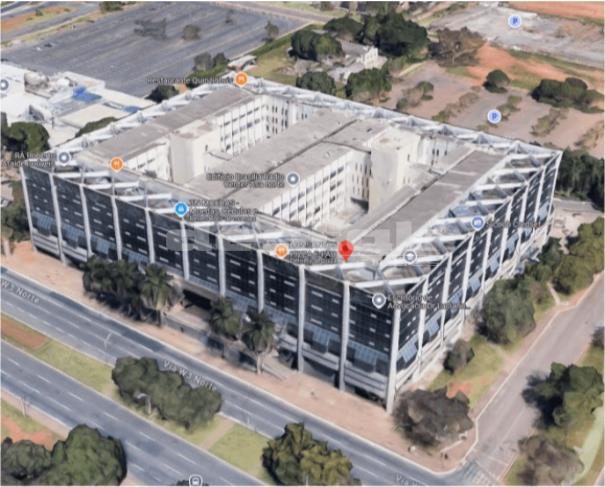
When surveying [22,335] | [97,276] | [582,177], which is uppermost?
[97,276]

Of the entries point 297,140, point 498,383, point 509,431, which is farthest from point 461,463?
point 297,140

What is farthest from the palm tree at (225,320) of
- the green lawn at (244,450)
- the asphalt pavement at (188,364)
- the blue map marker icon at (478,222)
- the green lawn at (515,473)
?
the green lawn at (515,473)

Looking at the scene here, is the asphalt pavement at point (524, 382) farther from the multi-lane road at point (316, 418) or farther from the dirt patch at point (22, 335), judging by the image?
the dirt patch at point (22, 335)

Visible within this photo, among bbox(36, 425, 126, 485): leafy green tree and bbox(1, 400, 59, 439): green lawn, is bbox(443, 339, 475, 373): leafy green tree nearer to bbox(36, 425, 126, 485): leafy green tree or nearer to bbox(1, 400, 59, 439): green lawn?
bbox(36, 425, 126, 485): leafy green tree

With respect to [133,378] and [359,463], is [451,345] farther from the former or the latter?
[133,378]

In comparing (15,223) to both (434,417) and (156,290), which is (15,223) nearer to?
(156,290)

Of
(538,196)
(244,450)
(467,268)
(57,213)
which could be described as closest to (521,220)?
(538,196)
